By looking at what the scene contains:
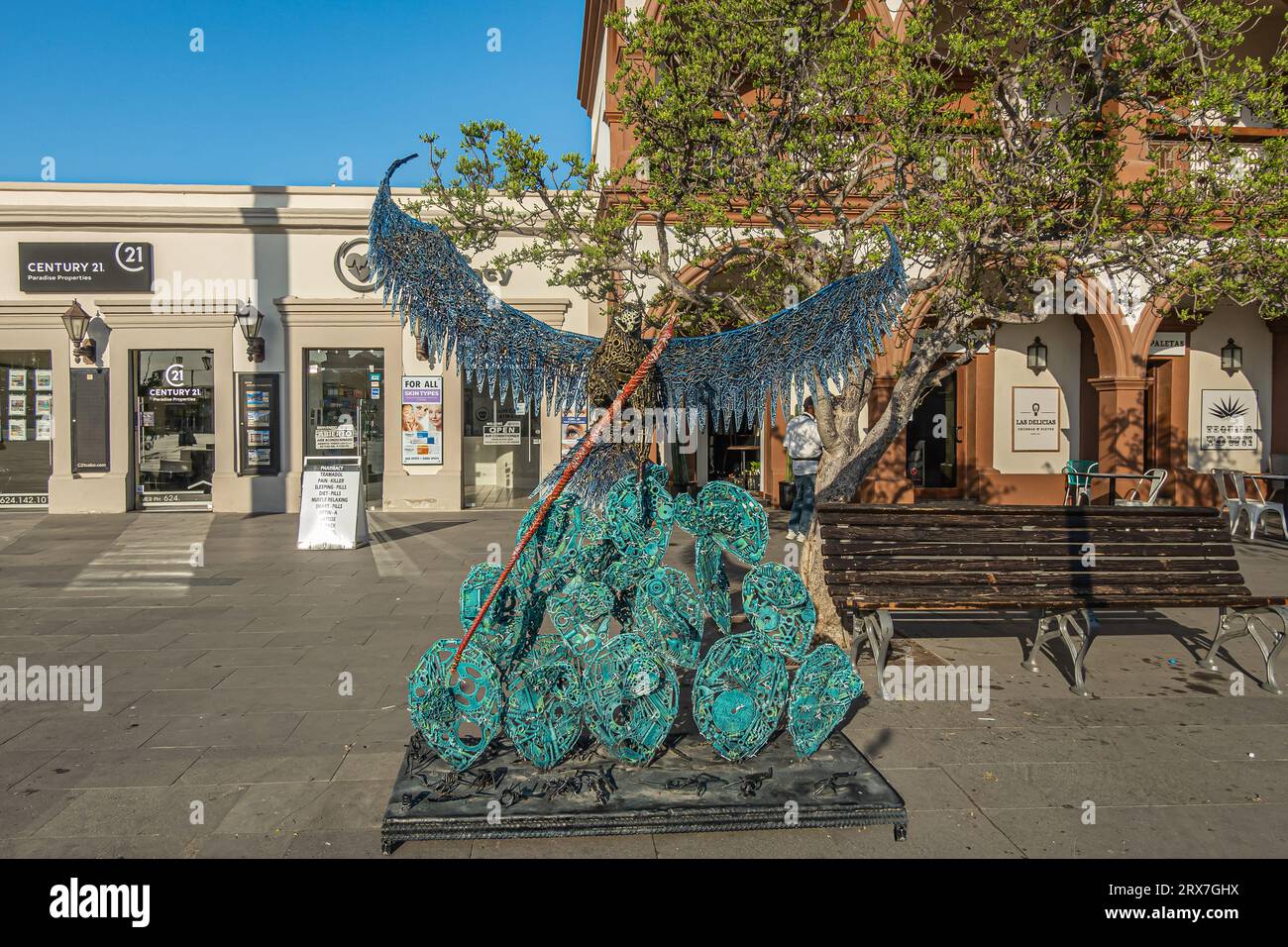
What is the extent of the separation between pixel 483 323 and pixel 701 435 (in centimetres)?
1348

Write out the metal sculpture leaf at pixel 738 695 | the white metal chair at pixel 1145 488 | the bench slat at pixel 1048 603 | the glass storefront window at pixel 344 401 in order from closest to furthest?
the metal sculpture leaf at pixel 738 695
the bench slat at pixel 1048 603
the white metal chair at pixel 1145 488
the glass storefront window at pixel 344 401

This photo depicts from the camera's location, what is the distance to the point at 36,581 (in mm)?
8984

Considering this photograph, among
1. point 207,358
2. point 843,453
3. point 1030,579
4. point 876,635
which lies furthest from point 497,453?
point 1030,579

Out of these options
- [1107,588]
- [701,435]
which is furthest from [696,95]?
[701,435]

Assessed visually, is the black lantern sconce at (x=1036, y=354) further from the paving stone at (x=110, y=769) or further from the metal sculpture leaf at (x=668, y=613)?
the paving stone at (x=110, y=769)

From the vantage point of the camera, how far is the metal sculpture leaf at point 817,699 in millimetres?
3760

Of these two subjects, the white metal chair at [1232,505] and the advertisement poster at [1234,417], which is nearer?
the white metal chair at [1232,505]

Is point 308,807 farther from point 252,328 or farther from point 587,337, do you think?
point 252,328

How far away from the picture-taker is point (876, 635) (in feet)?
18.8

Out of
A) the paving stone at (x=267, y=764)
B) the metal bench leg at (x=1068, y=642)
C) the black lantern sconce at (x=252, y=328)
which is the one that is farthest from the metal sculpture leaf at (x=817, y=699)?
the black lantern sconce at (x=252, y=328)

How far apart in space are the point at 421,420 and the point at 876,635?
1125 cm

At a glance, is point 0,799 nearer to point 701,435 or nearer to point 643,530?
point 643,530

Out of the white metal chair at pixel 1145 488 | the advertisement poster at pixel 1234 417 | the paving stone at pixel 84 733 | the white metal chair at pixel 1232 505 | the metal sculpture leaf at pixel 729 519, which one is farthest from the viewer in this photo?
the advertisement poster at pixel 1234 417

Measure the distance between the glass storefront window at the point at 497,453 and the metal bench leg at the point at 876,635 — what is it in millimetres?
10512
